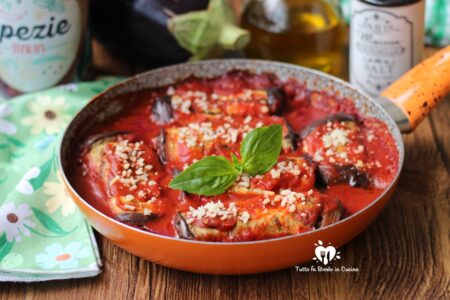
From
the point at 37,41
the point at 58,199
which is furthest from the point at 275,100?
the point at 37,41

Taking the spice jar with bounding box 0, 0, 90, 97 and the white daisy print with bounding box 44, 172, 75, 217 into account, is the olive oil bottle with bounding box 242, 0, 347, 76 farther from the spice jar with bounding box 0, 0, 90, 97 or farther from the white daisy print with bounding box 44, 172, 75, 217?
the white daisy print with bounding box 44, 172, 75, 217

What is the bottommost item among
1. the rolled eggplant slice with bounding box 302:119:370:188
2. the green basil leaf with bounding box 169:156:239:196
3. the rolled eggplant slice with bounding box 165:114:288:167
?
the rolled eggplant slice with bounding box 302:119:370:188

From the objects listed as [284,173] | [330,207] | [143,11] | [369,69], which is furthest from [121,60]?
[330,207]

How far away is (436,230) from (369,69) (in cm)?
64

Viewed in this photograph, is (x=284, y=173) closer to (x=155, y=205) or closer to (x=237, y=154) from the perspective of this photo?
(x=237, y=154)

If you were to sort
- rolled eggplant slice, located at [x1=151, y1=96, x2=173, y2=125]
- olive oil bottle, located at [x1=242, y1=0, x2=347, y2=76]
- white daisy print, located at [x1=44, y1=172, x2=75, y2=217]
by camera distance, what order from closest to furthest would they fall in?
white daisy print, located at [x1=44, y1=172, x2=75, y2=217] < rolled eggplant slice, located at [x1=151, y1=96, x2=173, y2=125] < olive oil bottle, located at [x1=242, y1=0, x2=347, y2=76]

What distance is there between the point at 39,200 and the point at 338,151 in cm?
79

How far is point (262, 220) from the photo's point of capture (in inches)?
65.9

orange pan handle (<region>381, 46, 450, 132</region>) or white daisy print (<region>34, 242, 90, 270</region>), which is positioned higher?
orange pan handle (<region>381, 46, 450, 132</region>)

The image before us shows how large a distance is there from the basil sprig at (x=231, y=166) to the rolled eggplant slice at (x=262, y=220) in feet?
0.20

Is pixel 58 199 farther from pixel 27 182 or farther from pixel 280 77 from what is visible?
pixel 280 77

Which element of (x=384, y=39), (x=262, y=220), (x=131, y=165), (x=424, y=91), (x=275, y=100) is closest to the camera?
(x=262, y=220)

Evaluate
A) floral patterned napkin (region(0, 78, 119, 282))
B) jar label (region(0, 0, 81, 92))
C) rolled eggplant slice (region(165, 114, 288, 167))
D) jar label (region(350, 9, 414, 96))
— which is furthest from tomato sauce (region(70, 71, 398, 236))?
jar label (region(0, 0, 81, 92))

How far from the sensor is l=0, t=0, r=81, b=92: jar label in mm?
2260
